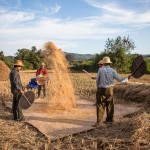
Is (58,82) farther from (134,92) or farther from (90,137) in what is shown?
(90,137)

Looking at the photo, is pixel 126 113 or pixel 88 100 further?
pixel 88 100

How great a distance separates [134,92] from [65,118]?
13.6 ft

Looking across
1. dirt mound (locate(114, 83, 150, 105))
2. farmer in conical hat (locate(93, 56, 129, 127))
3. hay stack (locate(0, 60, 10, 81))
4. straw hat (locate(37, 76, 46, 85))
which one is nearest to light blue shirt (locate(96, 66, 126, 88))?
farmer in conical hat (locate(93, 56, 129, 127))

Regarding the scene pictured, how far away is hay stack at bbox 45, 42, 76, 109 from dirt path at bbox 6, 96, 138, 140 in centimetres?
36

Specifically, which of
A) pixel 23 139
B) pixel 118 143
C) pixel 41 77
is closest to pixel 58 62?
pixel 41 77

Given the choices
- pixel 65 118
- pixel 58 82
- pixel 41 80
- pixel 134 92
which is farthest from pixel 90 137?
pixel 134 92

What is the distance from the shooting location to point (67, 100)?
10.0 meters

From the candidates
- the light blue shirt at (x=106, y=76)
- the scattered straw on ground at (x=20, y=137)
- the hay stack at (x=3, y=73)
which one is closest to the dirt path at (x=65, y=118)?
the scattered straw on ground at (x=20, y=137)

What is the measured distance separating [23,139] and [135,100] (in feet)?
18.5

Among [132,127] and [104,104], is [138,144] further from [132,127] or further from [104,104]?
[104,104]

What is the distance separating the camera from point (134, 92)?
39.4 ft

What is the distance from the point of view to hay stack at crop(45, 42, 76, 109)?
9.90 meters

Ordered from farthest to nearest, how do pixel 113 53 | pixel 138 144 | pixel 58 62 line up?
pixel 113 53, pixel 58 62, pixel 138 144

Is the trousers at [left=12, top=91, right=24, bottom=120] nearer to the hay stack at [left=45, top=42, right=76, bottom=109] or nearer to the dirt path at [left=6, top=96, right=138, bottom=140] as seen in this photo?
the dirt path at [left=6, top=96, right=138, bottom=140]
